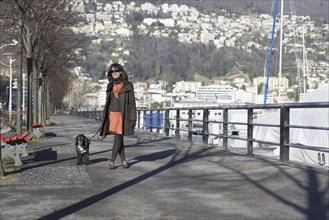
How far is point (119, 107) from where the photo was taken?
10.6 metres

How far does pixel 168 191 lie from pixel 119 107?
298cm

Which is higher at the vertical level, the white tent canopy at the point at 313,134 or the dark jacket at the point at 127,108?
the dark jacket at the point at 127,108

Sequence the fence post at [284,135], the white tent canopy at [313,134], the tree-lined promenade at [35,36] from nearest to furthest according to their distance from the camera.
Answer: the fence post at [284,135] < the tree-lined promenade at [35,36] < the white tent canopy at [313,134]

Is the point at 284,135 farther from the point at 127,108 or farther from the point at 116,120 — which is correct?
the point at 116,120

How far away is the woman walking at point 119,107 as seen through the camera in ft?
34.6

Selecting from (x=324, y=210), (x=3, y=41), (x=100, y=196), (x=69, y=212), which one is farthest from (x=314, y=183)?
(x=3, y=41)

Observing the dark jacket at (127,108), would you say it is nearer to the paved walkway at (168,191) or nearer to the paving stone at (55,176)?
the paved walkway at (168,191)

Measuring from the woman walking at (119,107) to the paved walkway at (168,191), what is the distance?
2.08 ft

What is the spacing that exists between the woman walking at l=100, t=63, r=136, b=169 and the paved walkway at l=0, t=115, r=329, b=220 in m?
0.64

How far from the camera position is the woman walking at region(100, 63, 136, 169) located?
10.6 m

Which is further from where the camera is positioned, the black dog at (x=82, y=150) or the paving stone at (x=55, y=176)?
the black dog at (x=82, y=150)

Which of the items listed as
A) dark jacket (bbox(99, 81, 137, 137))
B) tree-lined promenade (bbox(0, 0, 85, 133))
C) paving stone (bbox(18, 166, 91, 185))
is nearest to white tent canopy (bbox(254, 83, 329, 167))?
tree-lined promenade (bbox(0, 0, 85, 133))

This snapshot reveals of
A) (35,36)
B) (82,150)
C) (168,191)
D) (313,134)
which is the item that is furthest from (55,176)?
(313,134)

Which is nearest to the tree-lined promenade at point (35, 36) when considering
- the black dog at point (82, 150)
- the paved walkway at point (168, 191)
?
the black dog at point (82, 150)
